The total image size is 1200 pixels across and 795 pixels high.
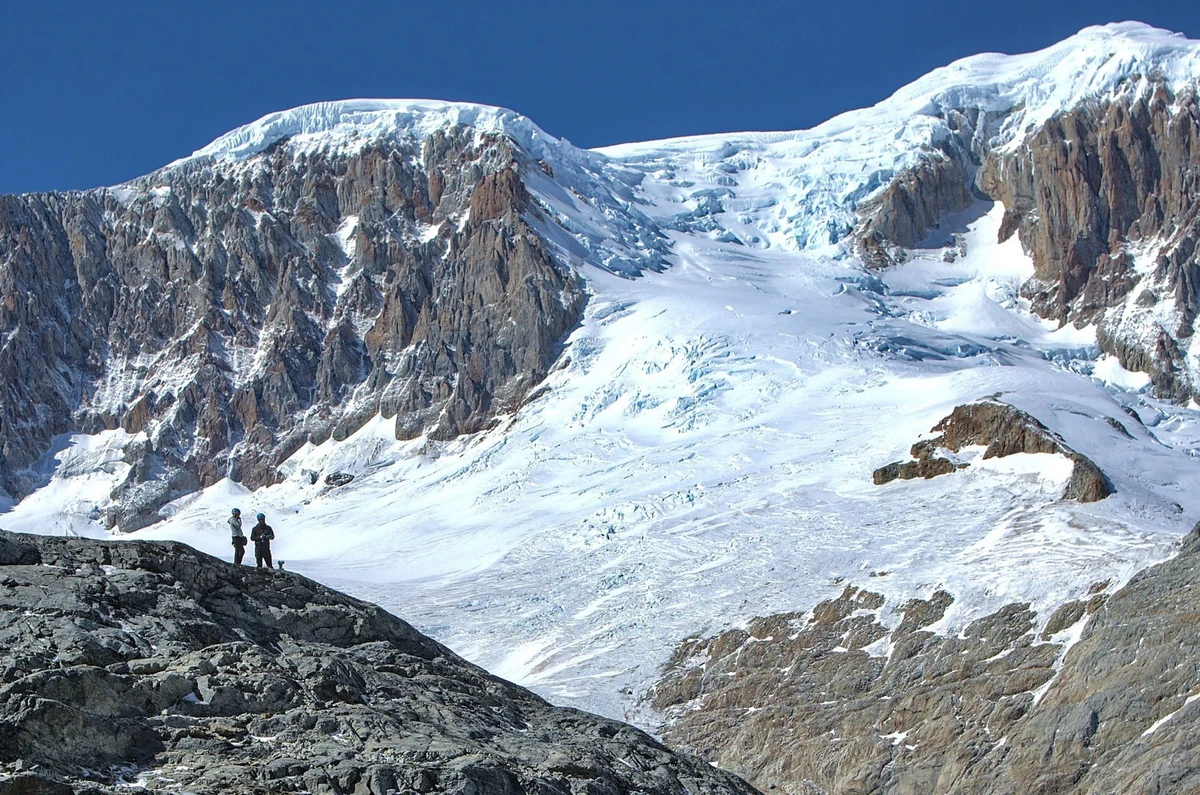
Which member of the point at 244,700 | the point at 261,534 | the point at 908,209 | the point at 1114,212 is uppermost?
the point at 908,209

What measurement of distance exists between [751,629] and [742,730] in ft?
41.6

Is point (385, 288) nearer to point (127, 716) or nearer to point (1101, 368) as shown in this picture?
point (1101, 368)

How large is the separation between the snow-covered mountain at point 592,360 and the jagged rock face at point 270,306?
449mm

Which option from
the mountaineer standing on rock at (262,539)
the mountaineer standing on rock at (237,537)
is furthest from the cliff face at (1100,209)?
the mountaineer standing on rock at (237,537)

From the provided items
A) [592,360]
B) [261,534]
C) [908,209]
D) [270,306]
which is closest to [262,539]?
[261,534]

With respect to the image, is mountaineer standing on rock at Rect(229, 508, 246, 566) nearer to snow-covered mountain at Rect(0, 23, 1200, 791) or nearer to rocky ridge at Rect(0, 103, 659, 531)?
snow-covered mountain at Rect(0, 23, 1200, 791)

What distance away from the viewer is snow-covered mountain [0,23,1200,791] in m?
90.8

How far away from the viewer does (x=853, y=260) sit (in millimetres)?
184625

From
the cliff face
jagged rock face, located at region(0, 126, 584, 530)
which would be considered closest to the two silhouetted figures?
jagged rock face, located at region(0, 126, 584, 530)

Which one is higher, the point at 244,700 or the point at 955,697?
the point at 244,700

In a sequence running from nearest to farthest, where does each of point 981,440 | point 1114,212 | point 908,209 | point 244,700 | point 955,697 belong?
point 244,700, point 955,697, point 981,440, point 1114,212, point 908,209

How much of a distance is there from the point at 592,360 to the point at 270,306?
49063mm

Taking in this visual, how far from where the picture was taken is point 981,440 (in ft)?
315

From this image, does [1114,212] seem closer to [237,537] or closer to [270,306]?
[270,306]
